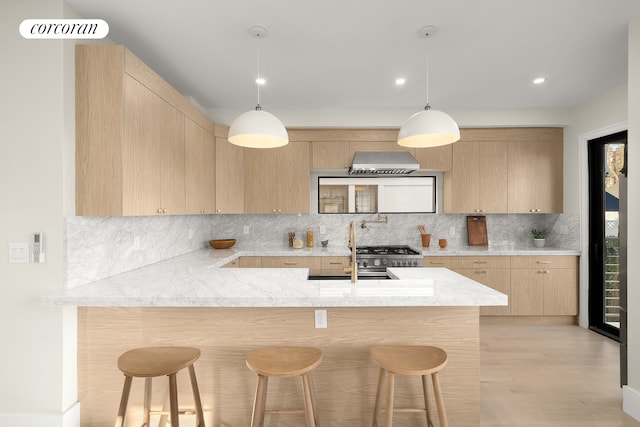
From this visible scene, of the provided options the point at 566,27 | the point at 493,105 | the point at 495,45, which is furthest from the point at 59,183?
the point at 493,105

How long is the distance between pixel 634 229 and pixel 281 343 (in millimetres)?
2492

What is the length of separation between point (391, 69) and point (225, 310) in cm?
246

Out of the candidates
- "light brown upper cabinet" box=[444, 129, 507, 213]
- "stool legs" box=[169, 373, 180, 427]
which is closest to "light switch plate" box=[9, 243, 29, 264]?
"stool legs" box=[169, 373, 180, 427]

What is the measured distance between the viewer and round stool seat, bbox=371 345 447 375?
1.63 m

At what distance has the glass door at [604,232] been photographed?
379 cm

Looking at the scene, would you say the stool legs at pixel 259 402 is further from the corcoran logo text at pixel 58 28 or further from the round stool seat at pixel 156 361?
the corcoran logo text at pixel 58 28

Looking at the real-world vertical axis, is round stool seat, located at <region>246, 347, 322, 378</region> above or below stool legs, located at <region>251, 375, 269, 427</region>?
above

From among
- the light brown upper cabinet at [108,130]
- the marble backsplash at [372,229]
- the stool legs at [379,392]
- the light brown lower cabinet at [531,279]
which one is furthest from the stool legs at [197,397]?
the light brown lower cabinet at [531,279]

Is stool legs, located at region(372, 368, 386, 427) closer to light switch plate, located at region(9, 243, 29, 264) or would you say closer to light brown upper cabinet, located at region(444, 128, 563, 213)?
light switch plate, located at region(9, 243, 29, 264)

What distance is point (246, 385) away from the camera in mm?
2098

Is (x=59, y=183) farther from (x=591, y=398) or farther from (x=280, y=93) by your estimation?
(x=591, y=398)

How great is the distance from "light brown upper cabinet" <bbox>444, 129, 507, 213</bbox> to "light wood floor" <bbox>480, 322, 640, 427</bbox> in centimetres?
159


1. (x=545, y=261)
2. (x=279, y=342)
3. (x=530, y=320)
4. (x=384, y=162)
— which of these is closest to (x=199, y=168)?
(x=384, y=162)

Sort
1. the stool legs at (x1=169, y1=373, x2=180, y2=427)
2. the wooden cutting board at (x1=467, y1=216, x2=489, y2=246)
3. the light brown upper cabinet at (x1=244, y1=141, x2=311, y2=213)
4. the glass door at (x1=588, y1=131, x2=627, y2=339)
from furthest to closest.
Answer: the wooden cutting board at (x1=467, y1=216, x2=489, y2=246), the light brown upper cabinet at (x1=244, y1=141, x2=311, y2=213), the glass door at (x1=588, y1=131, x2=627, y2=339), the stool legs at (x1=169, y1=373, x2=180, y2=427)
